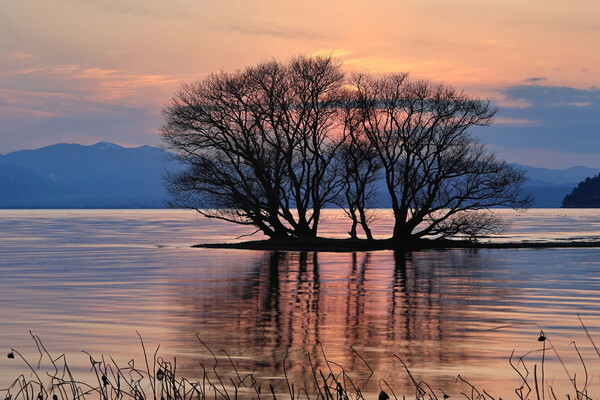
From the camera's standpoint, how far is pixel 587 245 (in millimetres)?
73500

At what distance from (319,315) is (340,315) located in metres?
0.62

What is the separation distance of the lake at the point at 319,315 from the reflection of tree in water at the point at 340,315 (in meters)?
0.05

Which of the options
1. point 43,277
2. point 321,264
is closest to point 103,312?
point 43,277

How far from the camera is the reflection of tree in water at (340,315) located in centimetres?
1895

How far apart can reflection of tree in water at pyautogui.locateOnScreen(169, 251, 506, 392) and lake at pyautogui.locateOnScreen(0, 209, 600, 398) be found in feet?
0.16

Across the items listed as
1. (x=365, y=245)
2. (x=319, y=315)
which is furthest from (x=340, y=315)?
(x=365, y=245)

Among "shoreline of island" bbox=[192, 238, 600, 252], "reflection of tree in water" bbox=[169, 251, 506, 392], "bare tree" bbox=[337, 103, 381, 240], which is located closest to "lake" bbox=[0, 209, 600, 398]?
"reflection of tree in water" bbox=[169, 251, 506, 392]

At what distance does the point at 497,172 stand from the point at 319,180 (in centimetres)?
1383

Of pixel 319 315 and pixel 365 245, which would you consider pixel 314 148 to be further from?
pixel 319 315

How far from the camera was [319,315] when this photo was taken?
26.2 m

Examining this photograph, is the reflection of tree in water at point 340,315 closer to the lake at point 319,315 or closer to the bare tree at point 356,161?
the lake at point 319,315

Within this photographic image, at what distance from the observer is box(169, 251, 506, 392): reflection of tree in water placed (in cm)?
1895

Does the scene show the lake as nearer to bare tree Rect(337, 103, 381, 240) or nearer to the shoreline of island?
the shoreline of island

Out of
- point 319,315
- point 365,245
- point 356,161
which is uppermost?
point 356,161
